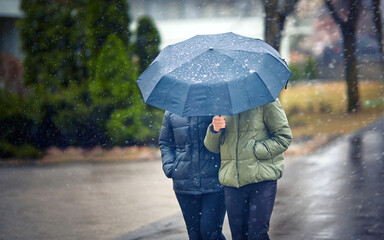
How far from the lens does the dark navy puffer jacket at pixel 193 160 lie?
4488 mm

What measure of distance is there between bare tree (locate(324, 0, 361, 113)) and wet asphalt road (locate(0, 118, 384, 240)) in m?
6.58

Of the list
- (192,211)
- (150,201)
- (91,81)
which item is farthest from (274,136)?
(91,81)

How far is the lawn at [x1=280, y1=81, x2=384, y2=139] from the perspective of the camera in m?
15.3

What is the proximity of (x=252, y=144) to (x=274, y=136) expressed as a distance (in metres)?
0.19

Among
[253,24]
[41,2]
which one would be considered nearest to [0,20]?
[41,2]

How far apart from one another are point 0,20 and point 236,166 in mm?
17283

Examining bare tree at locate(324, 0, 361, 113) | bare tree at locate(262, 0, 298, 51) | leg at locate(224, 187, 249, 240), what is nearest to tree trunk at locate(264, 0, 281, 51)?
bare tree at locate(262, 0, 298, 51)

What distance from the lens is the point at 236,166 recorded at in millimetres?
4219

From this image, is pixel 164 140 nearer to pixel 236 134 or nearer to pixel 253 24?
pixel 236 134

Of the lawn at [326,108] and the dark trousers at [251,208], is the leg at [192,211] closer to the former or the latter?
the dark trousers at [251,208]

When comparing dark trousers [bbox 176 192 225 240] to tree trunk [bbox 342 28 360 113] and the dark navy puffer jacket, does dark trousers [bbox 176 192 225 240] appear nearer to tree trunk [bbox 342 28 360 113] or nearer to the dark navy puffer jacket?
Answer: the dark navy puffer jacket

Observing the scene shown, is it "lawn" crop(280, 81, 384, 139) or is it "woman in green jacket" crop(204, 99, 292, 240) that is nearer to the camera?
"woman in green jacket" crop(204, 99, 292, 240)

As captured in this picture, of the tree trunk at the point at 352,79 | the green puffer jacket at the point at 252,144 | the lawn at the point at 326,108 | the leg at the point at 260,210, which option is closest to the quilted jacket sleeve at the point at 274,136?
the green puffer jacket at the point at 252,144

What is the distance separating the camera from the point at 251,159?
4.21 metres
